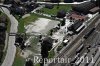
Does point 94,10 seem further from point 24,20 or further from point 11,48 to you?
point 11,48

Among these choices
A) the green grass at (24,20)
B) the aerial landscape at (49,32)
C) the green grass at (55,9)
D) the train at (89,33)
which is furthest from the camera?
the green grass at (55,9)

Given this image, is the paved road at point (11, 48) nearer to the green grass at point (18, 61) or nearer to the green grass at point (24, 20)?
the green grass at point (18, 61)

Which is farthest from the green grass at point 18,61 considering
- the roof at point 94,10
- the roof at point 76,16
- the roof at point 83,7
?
the roof at point 94,10

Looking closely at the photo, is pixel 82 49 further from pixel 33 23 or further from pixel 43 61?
pixel 33 23

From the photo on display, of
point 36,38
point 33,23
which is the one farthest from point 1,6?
point 36,38

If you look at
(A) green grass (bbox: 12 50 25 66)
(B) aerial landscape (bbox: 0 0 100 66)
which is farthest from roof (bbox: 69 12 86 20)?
(A) green grass (bbox: 12 50 25 66)

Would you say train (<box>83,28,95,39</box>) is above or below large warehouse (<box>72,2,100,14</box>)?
below

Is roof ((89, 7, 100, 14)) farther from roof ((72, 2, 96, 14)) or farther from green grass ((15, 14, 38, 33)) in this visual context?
green grass ((15, 14, 38, 33))

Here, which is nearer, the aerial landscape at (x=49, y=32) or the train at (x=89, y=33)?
the aerial landscape at (x=49, y=32)
